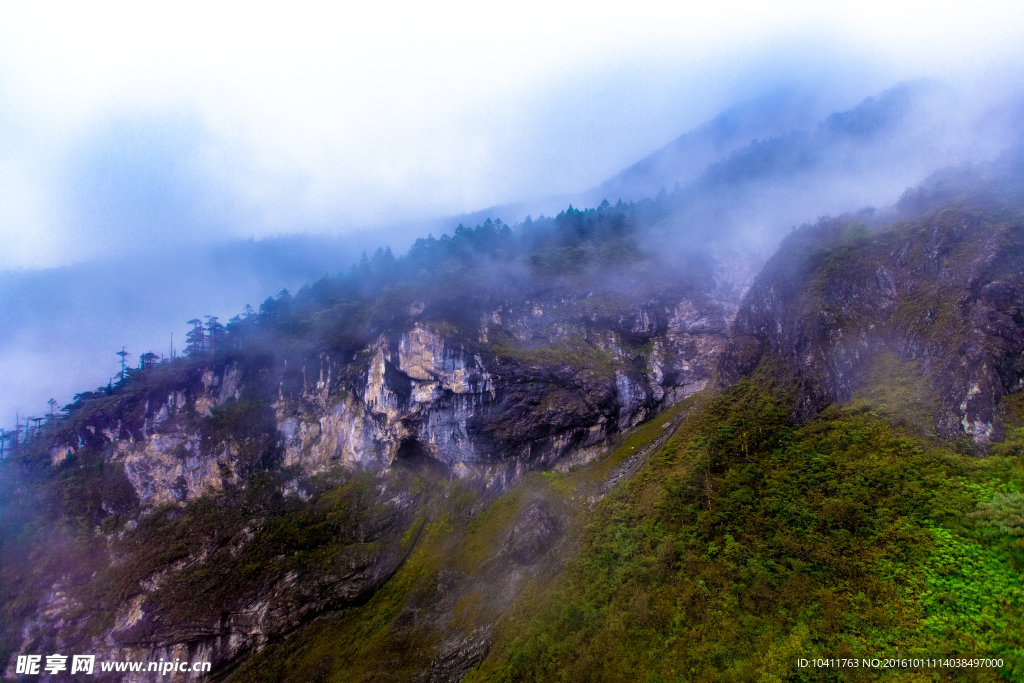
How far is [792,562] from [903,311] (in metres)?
18.0

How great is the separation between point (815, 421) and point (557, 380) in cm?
1868

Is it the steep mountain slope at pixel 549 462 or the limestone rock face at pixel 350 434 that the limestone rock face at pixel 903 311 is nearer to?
the steep mountain slope at pixel 549 462

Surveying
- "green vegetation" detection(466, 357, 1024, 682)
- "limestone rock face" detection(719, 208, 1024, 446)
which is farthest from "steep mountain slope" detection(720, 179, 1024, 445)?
"green vegetation" detection(466, 357, 1024, 682)

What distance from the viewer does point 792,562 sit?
Answer: 1886cm

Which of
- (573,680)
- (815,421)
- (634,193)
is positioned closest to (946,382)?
(815,421)

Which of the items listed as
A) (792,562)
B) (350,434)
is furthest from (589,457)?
(350,434)

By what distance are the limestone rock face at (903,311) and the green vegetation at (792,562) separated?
5.29ft

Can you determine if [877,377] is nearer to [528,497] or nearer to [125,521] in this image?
[528,497]

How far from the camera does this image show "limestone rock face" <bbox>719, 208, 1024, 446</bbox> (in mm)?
20531

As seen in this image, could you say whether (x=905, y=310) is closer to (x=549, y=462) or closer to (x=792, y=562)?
(x=792, y=562)

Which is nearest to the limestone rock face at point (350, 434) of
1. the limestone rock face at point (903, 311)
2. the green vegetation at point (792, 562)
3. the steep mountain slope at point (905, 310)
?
the steep mountain slope at point (905, 310)

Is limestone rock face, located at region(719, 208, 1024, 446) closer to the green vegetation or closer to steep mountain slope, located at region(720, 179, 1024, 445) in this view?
steep mountain slope, located at region(720, 179, 1024, 445)

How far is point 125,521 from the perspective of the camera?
34.7 m

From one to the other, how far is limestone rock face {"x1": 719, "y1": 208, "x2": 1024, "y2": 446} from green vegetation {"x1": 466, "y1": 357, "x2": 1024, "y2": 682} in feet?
5.29
